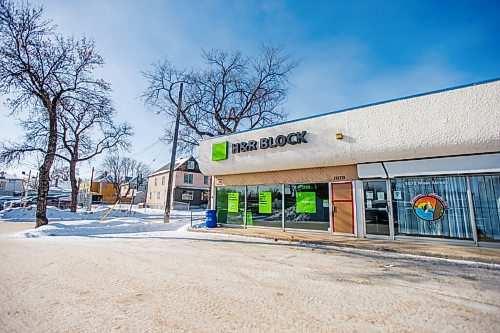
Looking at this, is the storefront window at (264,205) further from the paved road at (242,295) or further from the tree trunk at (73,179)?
the tree trunk at (73,179)

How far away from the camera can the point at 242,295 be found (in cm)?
417

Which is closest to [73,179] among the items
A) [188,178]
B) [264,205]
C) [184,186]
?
[184,186]

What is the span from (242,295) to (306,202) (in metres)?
9.03

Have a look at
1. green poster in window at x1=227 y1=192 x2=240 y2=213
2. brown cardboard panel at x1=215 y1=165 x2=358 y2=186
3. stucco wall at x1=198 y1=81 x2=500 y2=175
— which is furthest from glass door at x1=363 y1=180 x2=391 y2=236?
green poster in window at x1=227 y1=192 x2=240 y2=213

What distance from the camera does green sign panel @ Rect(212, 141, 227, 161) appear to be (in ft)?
50.1

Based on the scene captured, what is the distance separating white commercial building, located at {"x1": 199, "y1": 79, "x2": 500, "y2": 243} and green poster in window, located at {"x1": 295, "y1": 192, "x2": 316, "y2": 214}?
1.9 inches

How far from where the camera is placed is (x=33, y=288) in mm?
4395

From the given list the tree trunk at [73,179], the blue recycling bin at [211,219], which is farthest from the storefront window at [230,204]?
the tree trunk at [73,179]

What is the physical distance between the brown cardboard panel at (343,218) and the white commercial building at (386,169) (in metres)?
0.04

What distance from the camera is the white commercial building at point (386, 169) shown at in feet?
28.7

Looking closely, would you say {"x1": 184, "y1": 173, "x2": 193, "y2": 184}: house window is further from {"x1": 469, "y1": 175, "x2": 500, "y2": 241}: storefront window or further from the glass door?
{"x1": 469, "y1": 175, "x2": 500, "y2": 241}: storefront window

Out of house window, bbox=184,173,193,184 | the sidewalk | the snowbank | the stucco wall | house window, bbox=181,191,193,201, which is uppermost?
house window, bbox=184,173,193,184

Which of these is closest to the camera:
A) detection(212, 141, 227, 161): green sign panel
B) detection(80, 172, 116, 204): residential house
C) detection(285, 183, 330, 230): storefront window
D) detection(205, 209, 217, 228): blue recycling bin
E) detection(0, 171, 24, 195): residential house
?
detection(285, 183, 330, 230): storefront window

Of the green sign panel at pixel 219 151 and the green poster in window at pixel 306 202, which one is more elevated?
the green sign panel at pixel 219 151
